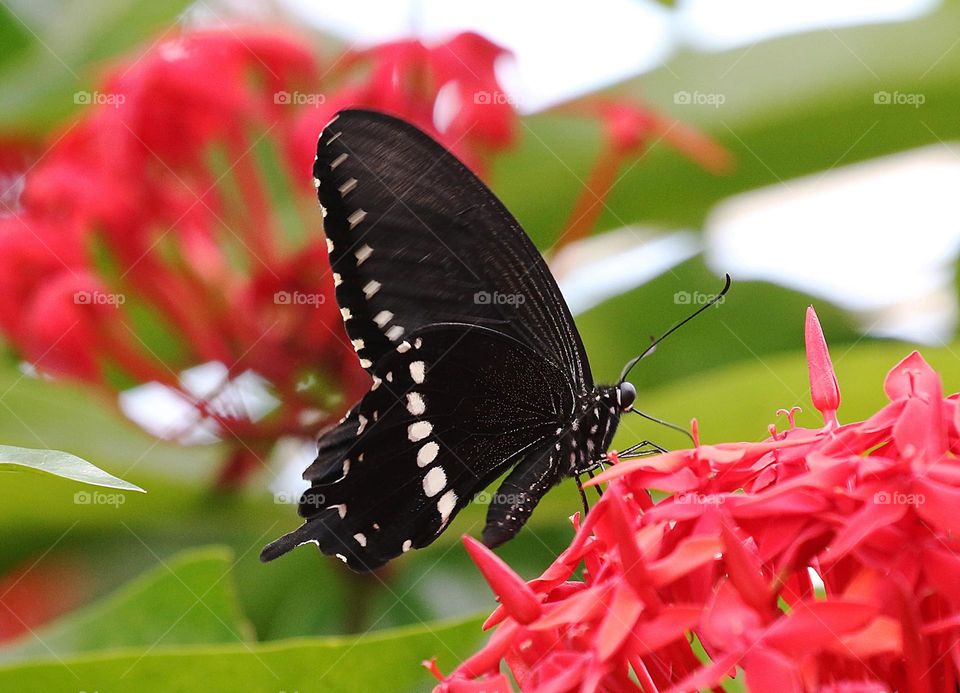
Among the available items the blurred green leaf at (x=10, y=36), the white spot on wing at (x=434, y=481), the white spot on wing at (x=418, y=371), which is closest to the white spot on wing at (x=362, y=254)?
the white spot on wing at (x=418, y=371)

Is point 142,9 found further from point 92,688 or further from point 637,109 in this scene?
point 92,688

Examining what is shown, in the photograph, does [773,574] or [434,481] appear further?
[434,481]

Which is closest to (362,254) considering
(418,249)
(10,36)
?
(418,249)

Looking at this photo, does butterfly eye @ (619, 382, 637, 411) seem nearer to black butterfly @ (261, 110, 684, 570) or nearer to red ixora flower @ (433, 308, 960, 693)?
black butterfly @ (261, 110, 684, 570)

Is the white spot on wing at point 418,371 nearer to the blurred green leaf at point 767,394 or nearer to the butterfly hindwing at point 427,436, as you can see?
the butterfly hindwing at point 427,436

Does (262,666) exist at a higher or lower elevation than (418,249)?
lower

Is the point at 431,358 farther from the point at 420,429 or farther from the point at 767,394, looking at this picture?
the point at 767,394

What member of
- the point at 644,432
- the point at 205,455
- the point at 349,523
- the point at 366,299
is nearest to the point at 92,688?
the point at 349,523
